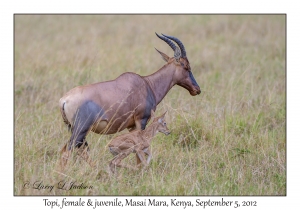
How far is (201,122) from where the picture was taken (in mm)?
8828

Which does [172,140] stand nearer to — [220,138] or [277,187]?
[220,138]

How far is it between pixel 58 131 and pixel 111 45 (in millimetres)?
7476

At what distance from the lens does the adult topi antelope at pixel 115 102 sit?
23.4ft

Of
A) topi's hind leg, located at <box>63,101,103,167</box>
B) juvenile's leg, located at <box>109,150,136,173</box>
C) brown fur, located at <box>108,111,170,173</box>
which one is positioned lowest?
juvenile's leg, located at <box>109,150,136,173</box>

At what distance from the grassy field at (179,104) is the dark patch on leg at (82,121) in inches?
13.0

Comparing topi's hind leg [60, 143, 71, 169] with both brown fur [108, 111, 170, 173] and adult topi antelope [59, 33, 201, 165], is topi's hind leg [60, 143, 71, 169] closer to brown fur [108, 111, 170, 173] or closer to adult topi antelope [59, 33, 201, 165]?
adult topi antelope [59, 33, 201, 165]

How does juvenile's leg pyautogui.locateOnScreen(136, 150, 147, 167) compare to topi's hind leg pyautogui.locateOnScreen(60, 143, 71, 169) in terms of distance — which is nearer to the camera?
topi's hind leg pyautogui.locateOnScreen(60, 143, 71, 169)

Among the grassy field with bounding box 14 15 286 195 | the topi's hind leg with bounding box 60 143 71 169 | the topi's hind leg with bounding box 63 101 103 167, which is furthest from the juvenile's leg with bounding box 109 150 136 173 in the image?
the topi's hind leg with bounding box 60 143 71 169

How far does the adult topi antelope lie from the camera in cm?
714

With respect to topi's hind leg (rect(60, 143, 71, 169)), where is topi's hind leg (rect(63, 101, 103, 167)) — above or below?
above

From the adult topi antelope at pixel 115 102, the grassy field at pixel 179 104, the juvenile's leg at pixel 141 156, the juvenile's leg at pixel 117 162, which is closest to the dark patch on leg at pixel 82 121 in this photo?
the adult topi antelope at pixel 115 102

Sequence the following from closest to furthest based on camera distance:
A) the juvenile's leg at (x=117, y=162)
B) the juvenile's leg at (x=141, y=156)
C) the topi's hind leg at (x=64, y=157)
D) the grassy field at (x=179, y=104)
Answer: the grassy field at (x=179, y=104), the topi's hind leg at (x=64, y=157), the juvenile's leg at (x=117, y=162), the juvenile's leg at (x=141, y=156)

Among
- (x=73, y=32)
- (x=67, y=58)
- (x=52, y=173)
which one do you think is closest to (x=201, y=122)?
(x=52, y=173)

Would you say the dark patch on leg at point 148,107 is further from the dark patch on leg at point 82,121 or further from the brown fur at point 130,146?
the dark patch on leg at point 82,121
